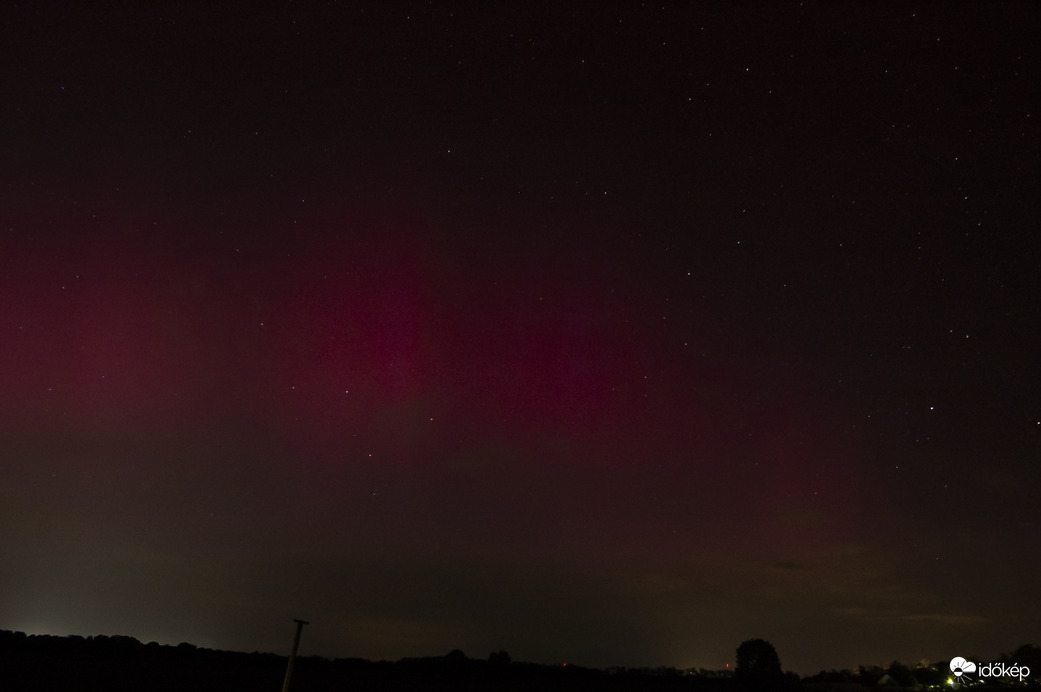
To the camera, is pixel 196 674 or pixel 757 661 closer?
pixel 196 674

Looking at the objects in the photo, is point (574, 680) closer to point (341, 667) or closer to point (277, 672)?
point (341, 667)

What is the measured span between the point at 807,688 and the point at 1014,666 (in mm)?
47091

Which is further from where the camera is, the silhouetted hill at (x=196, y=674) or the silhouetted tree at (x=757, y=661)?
the silhouetted tree at (x=757, y=661)

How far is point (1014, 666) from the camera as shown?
295 ft

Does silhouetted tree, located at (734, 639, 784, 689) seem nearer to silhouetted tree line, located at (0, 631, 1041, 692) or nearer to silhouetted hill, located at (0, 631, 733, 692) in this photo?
silhouetted tree line, located at (0, 631, 1041, 692)

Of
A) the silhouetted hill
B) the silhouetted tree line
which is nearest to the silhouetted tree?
the silhouetted tree line

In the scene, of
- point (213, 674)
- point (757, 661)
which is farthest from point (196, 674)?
point (757, 661)

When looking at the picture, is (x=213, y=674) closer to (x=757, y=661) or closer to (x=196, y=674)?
(x=196, y=674)

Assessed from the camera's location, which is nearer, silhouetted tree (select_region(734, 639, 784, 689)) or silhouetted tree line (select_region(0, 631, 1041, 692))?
silhouetted tree line (select_region(0, 631, 1041, 692))

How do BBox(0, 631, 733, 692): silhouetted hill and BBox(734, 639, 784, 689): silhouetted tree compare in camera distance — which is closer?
BBox(0, 631, 733, 692): silhouetted hill

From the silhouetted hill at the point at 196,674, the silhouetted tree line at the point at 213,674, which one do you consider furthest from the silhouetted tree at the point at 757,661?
the silhouetted hill at the point at 196,674

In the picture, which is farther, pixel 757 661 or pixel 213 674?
pixel 757 661

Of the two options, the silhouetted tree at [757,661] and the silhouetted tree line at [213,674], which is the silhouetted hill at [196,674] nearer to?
the silhouetted tree line at [213,674]

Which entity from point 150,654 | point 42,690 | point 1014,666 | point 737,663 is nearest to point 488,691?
point 42,690
